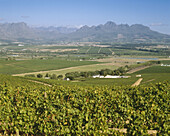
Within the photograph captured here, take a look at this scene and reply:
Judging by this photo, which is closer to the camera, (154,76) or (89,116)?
(89,116)

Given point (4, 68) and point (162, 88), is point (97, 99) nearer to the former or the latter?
point (162, 88)

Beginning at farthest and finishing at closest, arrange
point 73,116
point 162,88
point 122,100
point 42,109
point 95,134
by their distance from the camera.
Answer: point 162,88 < point 122,100 < point 42,109 < point 73,116 < point 95,134

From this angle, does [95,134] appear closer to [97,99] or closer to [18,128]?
[18,128]

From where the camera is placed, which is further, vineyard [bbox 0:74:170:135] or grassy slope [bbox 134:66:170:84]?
grassy slope [bbox 134:66:170:84]

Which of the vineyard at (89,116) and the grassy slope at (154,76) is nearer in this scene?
the vineyard at (89,116)

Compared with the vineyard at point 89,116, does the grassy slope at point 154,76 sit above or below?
below

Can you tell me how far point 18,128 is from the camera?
59.5 feet

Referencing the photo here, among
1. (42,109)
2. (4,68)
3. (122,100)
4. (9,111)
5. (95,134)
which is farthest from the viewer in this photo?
(4,68)

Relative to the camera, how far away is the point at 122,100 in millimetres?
22766

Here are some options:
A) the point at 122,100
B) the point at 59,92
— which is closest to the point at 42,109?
the point at 59,92

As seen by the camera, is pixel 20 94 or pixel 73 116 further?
pixel 20 94

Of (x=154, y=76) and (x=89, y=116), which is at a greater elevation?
(x=89, y=116)

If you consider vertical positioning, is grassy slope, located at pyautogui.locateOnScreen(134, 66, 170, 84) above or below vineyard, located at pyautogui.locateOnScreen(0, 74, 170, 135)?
below

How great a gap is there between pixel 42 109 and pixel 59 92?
5.73 meters
